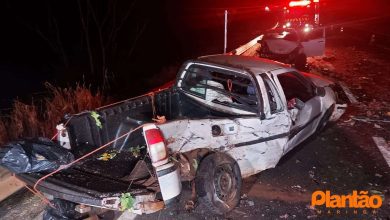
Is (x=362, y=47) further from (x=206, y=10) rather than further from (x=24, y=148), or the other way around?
(x=24, y=148)

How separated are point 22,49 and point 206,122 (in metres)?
13.2

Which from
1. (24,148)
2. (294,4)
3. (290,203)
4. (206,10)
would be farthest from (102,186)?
(206,10)

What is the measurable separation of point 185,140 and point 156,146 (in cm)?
65

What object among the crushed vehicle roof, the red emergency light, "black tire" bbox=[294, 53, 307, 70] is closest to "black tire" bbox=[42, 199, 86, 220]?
the crushed vehicle roof

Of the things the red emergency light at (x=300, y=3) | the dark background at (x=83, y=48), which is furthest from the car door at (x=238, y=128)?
the red emergency light at (x=300, y=3)

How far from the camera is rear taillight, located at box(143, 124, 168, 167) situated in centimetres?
393

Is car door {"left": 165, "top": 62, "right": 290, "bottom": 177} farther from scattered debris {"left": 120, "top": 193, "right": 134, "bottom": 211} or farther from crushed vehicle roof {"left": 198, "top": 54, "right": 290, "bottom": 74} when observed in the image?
scattered debris {"left": 120, "top": 193, "right": 134, "bottom": 211}

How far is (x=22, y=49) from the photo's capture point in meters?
15.3

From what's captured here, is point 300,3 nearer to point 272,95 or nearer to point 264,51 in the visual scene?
point 264,51

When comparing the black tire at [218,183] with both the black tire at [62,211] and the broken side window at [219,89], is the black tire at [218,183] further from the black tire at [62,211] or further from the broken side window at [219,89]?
the black tire at [62,211]

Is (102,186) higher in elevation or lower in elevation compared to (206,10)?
lower

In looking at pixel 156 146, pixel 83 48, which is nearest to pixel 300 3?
pixel 83 48

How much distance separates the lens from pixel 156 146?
13.0 feet

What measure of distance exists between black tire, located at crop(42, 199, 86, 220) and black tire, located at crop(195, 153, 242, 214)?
1.41 metres
